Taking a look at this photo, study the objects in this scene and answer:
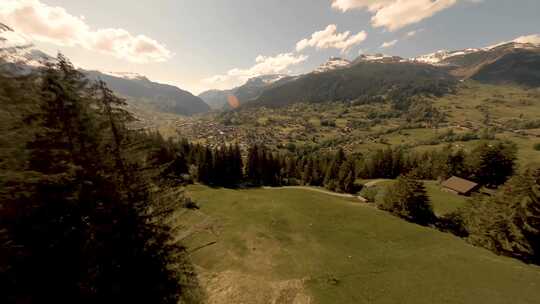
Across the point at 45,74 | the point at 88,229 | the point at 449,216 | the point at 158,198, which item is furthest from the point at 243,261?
the point at 449,216

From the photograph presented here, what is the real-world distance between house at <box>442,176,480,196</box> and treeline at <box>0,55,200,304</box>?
81749 mm

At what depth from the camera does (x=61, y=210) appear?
12.6 meters

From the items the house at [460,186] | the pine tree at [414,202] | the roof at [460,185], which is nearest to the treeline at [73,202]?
the pine tree at [414,202]

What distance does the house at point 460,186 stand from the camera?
6731cm

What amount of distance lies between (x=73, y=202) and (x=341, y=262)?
3166 centimetres

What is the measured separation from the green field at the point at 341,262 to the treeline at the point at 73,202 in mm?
13362

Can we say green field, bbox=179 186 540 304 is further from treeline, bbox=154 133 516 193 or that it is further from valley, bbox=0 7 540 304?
treeline, bbox=154 133 516 193

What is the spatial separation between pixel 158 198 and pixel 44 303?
8.82 m

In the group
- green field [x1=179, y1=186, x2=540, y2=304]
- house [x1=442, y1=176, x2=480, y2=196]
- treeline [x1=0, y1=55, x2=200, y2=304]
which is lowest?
house [x1=442, y1=176, x2=480, y2=196]

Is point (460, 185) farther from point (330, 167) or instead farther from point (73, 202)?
point (73, 202)

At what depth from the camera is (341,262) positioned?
105ft

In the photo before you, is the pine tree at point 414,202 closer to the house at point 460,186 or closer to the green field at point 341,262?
the green field at point 341,262

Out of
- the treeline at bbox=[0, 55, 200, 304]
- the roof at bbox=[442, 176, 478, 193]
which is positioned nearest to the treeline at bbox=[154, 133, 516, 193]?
the roof at bbox=[442, 176, 478, 193]

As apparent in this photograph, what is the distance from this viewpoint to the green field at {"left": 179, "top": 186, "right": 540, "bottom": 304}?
24891 mm
